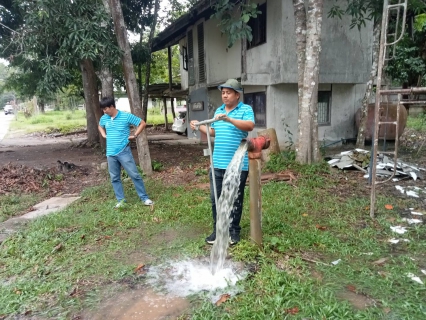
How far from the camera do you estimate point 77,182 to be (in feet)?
24.1

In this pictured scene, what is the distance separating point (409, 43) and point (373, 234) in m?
12.5

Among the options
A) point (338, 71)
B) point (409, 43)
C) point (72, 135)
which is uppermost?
point (409, 43)

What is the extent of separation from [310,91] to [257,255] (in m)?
4.46

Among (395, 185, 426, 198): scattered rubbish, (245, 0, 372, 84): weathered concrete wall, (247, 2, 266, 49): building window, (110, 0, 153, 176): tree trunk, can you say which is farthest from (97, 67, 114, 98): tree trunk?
(395, 185, 426, 198): scattered rubbish

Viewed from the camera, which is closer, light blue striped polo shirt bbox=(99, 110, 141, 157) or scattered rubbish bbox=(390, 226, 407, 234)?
scattered rubbish bbox=(390, 226, 407, 234)

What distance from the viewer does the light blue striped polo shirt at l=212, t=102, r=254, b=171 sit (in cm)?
321

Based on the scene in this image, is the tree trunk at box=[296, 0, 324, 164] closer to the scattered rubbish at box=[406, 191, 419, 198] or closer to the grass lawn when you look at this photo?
the scattered rubbish at box=[406, 191, 419, 198]

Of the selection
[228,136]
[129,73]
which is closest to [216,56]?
[129,73]

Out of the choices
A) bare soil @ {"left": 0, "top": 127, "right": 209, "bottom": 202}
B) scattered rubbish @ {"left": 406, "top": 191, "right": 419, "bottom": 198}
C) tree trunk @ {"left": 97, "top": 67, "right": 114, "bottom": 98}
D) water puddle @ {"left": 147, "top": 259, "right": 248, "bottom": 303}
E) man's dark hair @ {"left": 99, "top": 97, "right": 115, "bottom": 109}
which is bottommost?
bare soil @ {"left": 0, "top": 127, "right": 209, "bottom": 202}

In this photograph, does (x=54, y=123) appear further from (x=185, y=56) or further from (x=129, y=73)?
(x=129, y=73)

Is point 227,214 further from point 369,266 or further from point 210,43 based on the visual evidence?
point 210,43

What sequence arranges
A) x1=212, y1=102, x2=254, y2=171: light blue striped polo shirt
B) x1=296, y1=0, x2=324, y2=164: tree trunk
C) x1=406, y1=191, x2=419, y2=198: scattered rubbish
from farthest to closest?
x1=296, y1=0, x2=324, y2=164: tree trunk < x1=406, y1=191, x2=419, y2=198: scattered rubbish < x1=212, y1=102, x2=254, y2=171: light blue striped polo shirt

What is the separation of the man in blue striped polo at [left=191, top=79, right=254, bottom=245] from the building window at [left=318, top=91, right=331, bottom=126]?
802cm

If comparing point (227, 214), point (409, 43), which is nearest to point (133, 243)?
point (227, 214)
